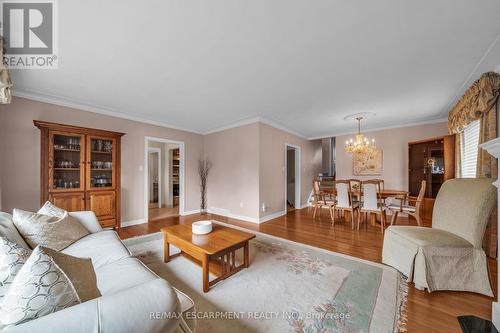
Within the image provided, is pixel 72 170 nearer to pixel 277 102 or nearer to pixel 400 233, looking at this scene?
pixel 277 102

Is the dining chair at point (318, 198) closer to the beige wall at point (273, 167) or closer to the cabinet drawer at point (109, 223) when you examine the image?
the beige wall at point (273, 167)

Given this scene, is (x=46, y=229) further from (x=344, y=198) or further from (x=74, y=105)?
(x=344, y=198)

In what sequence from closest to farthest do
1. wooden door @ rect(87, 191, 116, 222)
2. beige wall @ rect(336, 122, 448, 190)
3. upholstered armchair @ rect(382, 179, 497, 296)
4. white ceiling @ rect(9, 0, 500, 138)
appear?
white ceiling @ rect(9, 0, 500, 138)
upholstered armchair @ rect(382, 179, 497, 296)
wooden door @ rect(87, 191, 116, 222)
beige wall @ rect(336, 122, 448, 190)

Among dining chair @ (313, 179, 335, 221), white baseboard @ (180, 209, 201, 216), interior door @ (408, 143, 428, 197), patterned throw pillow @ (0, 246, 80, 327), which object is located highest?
interior door @ (408, 143, 428, 197)

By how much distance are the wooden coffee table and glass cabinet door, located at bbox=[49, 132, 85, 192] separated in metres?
2.02

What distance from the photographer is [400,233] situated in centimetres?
204

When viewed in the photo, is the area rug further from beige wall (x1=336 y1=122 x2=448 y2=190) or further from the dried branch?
beige wall (x1=336 y1=122 x2=448 y2=190)

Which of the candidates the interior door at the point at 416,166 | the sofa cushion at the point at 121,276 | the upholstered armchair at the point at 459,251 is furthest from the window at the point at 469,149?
the sofa cushion at the point at 121,276

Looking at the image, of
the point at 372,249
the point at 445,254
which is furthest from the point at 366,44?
the point at 372,249

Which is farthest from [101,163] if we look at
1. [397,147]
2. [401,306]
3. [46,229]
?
[397,147]

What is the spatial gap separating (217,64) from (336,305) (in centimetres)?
264

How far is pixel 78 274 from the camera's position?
0.85 meters

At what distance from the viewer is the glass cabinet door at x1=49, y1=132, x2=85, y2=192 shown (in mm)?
2855

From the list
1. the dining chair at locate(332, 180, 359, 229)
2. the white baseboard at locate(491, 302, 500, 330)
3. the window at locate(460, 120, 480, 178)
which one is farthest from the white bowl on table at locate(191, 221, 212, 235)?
the window at locate(460, 120, 480, 178)
